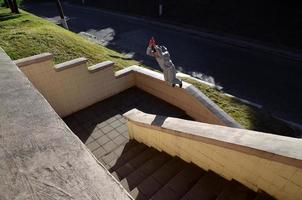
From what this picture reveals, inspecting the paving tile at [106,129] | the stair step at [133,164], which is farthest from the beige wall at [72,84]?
the stair step at [133,164]

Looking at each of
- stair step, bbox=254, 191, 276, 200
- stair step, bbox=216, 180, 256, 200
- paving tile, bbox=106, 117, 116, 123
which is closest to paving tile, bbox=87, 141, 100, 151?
paving tile, bbox=106, 117, 116, 123

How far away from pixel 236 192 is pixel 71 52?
725 cm

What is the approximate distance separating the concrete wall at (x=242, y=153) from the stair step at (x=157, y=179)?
7.6 inches

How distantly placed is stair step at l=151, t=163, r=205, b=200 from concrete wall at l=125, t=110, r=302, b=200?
16 centimetres

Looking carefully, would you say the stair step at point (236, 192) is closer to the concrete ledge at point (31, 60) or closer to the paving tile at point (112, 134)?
the paving tile at point (112, 134)

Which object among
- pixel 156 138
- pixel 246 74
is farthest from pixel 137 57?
pixel 156 138

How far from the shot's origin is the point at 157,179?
444 centimetres

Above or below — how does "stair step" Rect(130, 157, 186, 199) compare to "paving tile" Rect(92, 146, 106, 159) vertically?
above

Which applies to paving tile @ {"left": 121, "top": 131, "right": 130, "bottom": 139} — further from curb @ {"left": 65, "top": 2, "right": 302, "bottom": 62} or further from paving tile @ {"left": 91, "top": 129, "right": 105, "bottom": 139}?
curb @ {"left": 65, "top": 2, "right": 302, "bottom": 62}

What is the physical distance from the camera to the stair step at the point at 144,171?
4.61m

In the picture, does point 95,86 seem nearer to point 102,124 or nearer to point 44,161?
point 102,124

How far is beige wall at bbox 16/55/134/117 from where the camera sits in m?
6.37

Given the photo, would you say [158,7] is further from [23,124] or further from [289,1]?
[23,124]

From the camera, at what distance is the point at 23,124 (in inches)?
67.8
